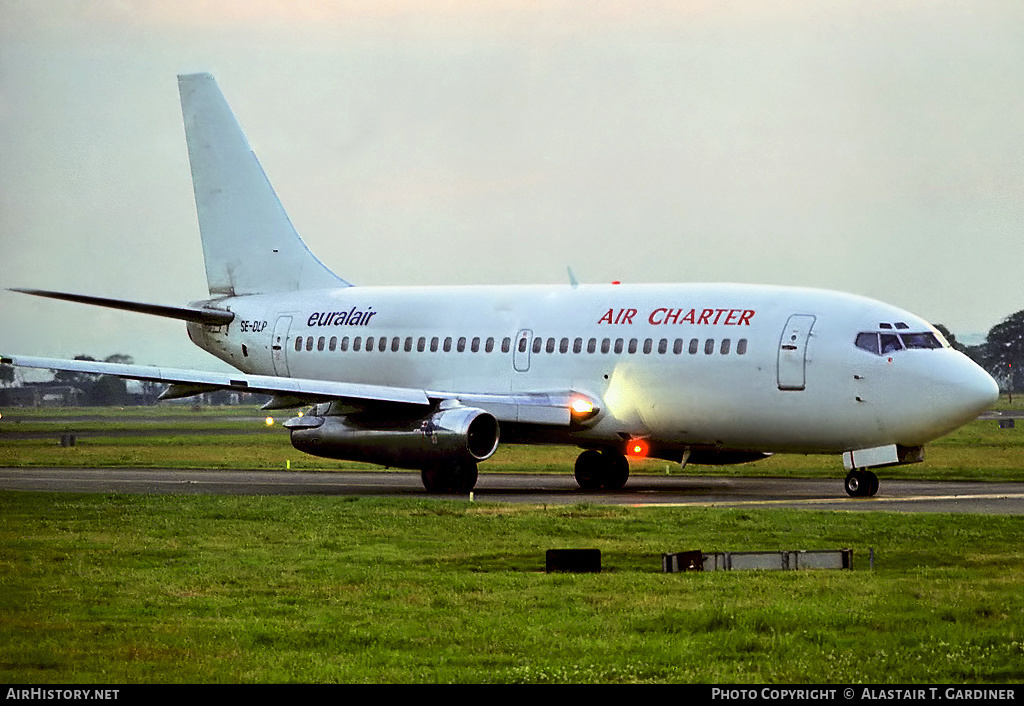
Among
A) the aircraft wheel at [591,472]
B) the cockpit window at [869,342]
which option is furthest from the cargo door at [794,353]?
the aircraft wheel at [591,472]

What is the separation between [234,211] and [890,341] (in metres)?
20.1

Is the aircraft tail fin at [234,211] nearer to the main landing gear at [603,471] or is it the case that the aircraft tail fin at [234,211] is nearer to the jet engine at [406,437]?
the jet engine at [406,437]

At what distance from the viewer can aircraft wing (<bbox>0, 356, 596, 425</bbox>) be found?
34250 millimetres

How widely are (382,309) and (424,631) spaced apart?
26.6 m

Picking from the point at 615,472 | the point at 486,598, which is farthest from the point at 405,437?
the point at 486,598

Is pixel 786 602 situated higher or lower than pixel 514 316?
lower

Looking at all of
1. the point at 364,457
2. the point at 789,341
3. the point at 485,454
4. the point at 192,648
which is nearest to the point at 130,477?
the point at 364,457

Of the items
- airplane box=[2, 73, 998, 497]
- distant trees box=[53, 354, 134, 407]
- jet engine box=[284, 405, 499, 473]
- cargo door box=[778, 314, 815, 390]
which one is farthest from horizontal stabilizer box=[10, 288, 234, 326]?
distant trees box=[53, 354, 134, 407]

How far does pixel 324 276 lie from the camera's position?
144ft

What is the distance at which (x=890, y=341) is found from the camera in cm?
3148

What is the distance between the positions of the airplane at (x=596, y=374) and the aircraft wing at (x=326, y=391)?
48 mm

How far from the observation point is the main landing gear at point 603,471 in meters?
37.0

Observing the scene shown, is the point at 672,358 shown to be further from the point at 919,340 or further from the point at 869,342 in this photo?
the point at 919,340
